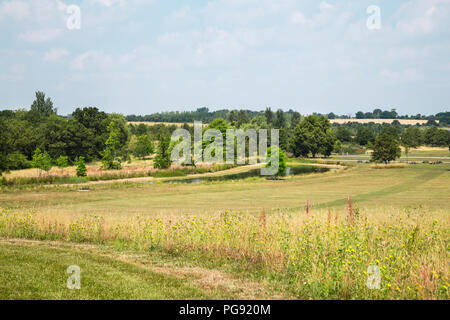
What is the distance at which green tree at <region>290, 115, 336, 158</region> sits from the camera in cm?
10832

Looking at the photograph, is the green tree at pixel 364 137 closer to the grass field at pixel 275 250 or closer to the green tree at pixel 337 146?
the green tree at pixel 337 146

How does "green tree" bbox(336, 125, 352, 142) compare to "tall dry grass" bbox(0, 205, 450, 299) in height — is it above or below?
above

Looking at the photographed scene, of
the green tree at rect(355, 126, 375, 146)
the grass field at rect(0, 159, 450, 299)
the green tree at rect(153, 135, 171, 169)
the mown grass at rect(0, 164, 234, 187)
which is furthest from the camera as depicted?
the green tree at rect(355, 126, 375, 146)

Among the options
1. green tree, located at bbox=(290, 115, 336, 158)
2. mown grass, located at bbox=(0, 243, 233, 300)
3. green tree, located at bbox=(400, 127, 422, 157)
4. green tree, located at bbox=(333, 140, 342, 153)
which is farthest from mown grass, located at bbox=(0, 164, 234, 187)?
green tree, located at bbox=(400, 127, 422, 157)

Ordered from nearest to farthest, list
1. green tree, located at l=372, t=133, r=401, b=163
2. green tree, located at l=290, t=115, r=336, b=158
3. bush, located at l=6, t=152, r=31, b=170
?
1. bush, located at l=6, t=152, r=31, b=170
2. green tree, located at l=372, t=133, r=401, b=163
3. green tree, located at l=290, t=115, r=336, b=158

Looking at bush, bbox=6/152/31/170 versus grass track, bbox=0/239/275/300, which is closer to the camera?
grass track, bbox=0/239/275/300

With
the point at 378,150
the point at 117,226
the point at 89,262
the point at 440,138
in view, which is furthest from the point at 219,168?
the point at 440,138

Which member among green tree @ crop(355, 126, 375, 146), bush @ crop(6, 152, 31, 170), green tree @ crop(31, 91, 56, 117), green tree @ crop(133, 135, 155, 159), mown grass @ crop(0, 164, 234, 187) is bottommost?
mown grass @ crop(0, 164, 234, 187)

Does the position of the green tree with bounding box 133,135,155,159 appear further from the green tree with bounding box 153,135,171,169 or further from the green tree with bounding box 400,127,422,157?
the green tree with bounding box 400,127,422,157

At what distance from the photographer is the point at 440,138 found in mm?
135625

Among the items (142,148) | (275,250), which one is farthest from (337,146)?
(275,250)
